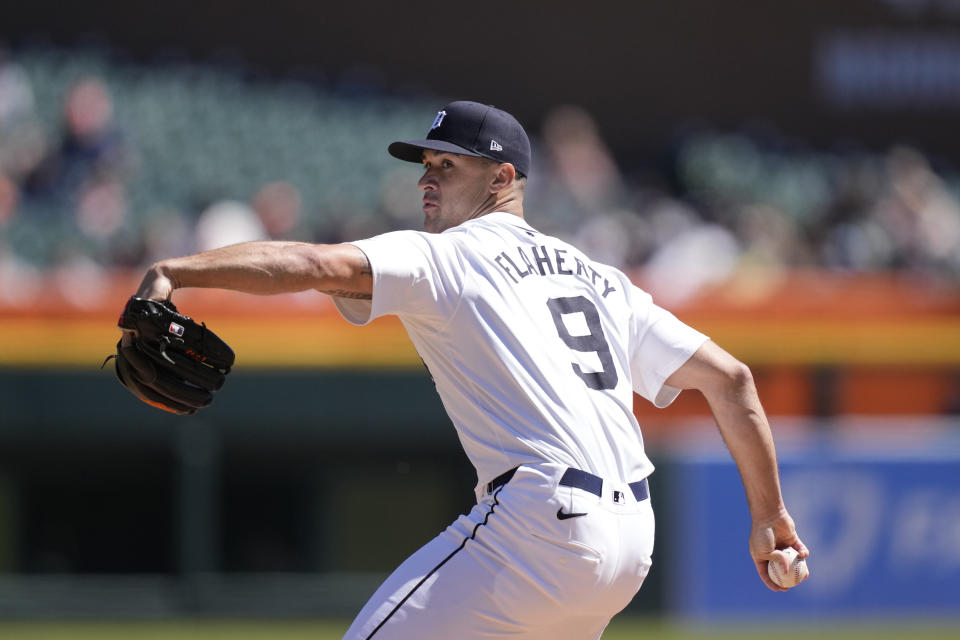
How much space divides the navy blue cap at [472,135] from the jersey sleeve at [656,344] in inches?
21.0

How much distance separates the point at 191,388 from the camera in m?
Result: 3.37

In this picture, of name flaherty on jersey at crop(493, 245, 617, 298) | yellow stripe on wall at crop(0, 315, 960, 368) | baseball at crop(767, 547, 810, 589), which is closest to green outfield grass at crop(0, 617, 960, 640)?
yellow stripe on wall at crop(0, 315, 960, 368)

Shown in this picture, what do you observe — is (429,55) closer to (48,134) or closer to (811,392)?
(48,134)

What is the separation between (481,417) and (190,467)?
19.1ft

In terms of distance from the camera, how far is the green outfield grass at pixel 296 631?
8656 millimetres

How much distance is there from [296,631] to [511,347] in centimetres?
575

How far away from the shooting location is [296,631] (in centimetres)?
895

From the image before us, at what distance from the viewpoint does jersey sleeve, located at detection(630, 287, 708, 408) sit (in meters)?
3.96

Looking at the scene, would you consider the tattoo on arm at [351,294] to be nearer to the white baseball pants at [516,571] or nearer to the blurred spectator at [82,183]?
the white baseball pants at [516,571]

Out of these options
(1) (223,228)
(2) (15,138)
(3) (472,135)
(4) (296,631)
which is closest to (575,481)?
(3) (472,135)

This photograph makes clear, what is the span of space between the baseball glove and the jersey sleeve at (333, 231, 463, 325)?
337 millimetres

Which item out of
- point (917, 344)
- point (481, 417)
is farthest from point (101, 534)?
point (481, 417)

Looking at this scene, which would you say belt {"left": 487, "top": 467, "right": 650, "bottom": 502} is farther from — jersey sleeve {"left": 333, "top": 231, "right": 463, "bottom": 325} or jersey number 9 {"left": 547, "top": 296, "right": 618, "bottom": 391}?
jersey sleeve {"left": 333, "top": 231, "right": 463, "bottom": 325}

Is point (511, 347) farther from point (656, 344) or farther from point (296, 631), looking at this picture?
point (296, 631)
